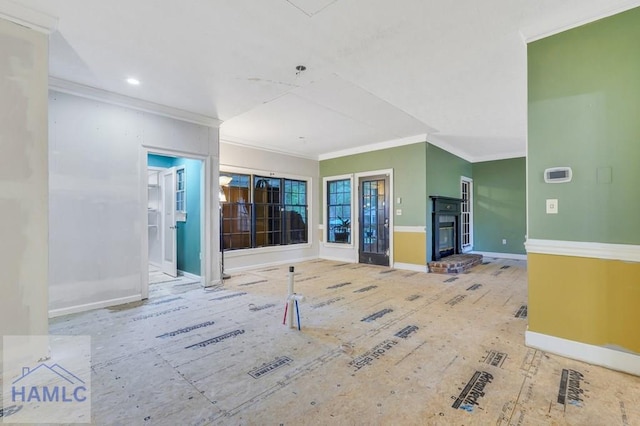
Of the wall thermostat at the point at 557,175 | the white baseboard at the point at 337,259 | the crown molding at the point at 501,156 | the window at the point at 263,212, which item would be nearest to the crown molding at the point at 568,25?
the wall thermostat at the point at 557,175

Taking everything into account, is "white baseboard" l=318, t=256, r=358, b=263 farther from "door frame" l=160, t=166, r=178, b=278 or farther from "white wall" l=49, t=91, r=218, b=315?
"white wall" l=49, t=91, r=218, b=315

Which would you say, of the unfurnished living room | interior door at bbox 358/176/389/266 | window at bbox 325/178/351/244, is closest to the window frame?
window at bbox 325/178/351/244

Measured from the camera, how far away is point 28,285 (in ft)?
7.33

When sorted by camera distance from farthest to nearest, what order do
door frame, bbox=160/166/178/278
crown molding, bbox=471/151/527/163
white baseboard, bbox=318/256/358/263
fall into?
crown molding, bbox=471/151/527/163, white baseboard, bbox=318/256/358/263, door frame, bbox=160/166/178/278

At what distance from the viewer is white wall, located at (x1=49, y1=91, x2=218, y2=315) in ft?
10.8

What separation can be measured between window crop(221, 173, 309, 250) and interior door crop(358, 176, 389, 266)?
153cm

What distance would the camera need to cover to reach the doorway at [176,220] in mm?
4945

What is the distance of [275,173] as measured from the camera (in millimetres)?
6715

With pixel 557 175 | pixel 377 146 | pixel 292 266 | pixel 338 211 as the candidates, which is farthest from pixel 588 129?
pixel 338 211

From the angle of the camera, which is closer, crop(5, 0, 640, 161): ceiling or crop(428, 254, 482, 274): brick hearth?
crop(5, 0, 640, 161): ceiling

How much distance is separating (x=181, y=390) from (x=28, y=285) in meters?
1.52

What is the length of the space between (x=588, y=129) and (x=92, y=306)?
211 inches

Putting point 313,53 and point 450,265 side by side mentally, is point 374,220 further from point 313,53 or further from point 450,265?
point 313,53

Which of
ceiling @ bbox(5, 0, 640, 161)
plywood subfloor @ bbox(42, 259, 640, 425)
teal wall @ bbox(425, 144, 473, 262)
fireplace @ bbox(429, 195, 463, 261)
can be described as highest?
ceiling @ bbox(5, 0, 640, 161)
